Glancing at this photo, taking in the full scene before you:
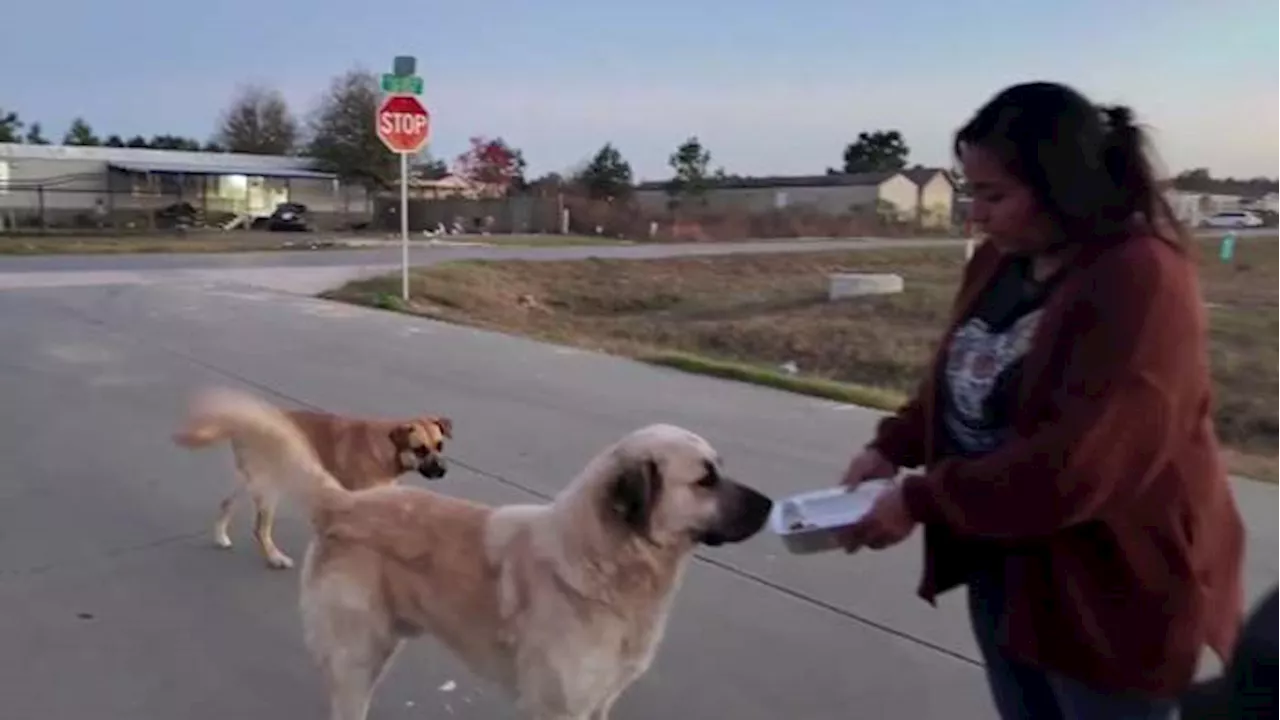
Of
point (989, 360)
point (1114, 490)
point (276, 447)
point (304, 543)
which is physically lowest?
point (304, 543)

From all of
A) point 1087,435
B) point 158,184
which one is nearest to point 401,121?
point 1087,435

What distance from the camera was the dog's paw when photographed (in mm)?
4809

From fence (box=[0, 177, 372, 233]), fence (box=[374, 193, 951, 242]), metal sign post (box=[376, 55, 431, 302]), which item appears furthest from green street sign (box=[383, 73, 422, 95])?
fence (box=[374, 193, 951, 242])

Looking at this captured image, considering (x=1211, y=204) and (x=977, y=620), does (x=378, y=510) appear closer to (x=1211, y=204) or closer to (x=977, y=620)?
(x=977, y=620)

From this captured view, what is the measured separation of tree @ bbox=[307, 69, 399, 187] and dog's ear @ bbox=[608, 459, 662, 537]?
47569 millimetres

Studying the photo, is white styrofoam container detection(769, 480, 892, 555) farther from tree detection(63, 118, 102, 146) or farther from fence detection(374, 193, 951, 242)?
tree detection(63, 118, 102, 146)

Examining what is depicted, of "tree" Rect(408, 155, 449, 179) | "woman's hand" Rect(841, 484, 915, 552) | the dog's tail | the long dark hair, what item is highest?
"tree" Rect(408, 155, 449, 179)

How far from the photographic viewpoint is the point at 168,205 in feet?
161

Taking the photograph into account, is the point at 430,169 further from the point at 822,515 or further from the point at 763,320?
the point at 822,515

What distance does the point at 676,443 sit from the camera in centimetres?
283

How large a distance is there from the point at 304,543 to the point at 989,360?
3859mm

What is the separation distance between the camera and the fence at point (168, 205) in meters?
42.7

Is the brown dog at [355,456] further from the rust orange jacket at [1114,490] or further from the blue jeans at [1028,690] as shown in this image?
the rust orange jacket at [1114,490]

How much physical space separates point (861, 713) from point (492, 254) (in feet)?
76.1
